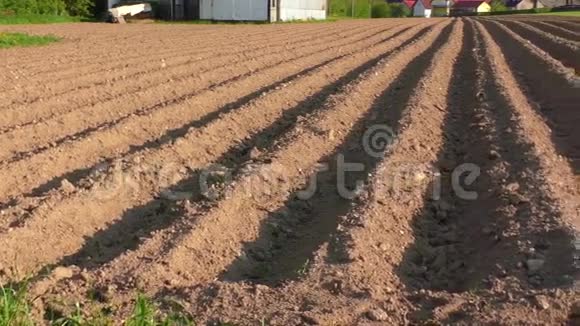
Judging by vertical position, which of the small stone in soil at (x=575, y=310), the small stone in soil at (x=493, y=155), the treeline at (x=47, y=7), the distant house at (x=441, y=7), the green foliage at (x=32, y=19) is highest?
the small stone in soil at (x=575, y=310)

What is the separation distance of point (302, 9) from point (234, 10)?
575cm

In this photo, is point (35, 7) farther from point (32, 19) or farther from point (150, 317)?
point (150, 317)

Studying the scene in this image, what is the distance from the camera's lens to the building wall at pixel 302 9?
1786 inches

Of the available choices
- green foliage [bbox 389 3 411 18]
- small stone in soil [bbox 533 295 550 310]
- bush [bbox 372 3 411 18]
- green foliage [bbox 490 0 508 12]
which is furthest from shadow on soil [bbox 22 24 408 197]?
green foliage [bbox 490 0 508 12]

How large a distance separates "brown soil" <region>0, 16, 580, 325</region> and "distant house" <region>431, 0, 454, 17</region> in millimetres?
88709

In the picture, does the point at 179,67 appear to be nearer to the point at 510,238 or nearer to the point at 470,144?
the point at 470,144

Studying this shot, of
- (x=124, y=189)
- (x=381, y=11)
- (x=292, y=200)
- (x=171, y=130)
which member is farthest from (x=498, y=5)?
(x=124, y=189)

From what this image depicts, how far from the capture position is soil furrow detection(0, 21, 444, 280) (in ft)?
16.4

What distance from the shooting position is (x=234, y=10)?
146ft

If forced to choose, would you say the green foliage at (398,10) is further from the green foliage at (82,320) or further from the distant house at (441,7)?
the green foliage at (82,320)

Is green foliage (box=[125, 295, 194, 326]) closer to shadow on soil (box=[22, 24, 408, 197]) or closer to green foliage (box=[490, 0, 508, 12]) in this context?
shadow on soil (box=[22, 24, 408, 197])

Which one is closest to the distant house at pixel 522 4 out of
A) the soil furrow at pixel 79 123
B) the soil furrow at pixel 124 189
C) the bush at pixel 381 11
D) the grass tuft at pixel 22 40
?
the bush at pixel 381 11

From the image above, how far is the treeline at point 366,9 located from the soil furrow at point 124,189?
2548 inches

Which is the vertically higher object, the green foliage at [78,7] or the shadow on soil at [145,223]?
the shadow on soil at [145,223]
